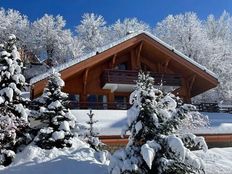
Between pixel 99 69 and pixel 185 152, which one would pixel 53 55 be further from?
pixel 185 152

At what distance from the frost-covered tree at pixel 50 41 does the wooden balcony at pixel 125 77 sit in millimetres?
27062

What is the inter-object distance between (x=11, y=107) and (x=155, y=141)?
21.7ft

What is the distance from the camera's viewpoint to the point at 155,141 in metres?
10.3

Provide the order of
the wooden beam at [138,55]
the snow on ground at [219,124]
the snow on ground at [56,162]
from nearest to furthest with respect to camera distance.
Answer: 1. the snow on ground at [56,162]
2. the snow on ground at [219,124]
3. the wooden beam at [138,55]

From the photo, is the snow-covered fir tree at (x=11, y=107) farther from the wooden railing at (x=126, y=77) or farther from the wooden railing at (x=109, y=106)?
the wooden railing at (x=126, y=77)

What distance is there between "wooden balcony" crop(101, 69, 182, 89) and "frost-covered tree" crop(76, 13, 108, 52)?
94.9ft

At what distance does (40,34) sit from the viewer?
5175cm

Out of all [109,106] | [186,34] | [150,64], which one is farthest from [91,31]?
[109,106]

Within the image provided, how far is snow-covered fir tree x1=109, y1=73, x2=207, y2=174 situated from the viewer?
989 centimetres

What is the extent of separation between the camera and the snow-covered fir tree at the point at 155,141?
989 centimetres

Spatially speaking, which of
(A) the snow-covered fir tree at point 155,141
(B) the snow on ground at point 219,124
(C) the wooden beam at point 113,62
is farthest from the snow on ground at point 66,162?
(C) the wooden beam at point 113,62

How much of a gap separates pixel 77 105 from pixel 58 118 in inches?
291

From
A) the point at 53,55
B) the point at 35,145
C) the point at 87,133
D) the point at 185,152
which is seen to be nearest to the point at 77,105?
the point at 87,133

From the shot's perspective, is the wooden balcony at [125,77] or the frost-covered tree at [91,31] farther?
the frost-covered tree at [91,31]
